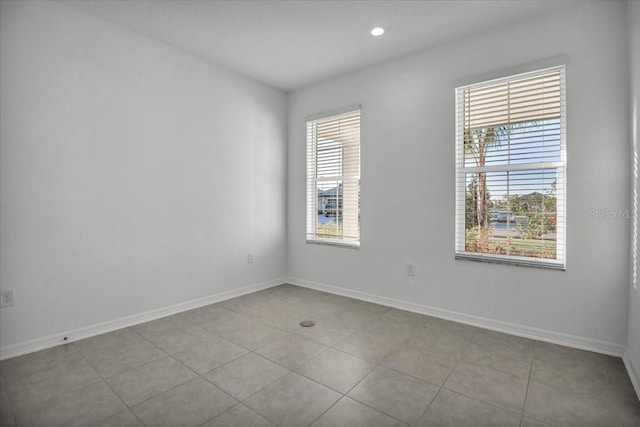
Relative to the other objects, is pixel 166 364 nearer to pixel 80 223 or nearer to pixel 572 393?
pixel 80 223

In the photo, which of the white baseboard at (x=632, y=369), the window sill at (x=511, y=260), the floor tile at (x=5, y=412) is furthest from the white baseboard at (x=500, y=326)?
the floor tile at (x=5, y=412)

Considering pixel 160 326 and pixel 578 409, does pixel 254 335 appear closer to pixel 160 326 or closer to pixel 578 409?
pixel 160 326

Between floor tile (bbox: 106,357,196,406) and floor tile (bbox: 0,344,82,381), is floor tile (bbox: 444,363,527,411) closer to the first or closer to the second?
floor tile (bbox: 106,357,196,406)

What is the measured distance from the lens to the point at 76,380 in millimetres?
2084

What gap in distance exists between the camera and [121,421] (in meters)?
1.69

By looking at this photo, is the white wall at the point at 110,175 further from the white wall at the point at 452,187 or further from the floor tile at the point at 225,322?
the white wall at the point at 452,187

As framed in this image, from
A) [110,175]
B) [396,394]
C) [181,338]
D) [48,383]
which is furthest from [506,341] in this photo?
[110,175]

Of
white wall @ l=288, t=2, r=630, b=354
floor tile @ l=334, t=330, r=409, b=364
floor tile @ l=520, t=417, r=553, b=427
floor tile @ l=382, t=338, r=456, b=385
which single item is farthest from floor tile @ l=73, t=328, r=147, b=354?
floor tile @ l=520, t=417, r=553, b=427

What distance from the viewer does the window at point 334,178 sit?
13.0 ft

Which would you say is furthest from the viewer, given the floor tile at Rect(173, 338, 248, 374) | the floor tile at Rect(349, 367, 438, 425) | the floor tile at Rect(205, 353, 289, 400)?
the floor tile at Rect(173, 338, 248, 374)

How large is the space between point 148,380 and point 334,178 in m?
2.83

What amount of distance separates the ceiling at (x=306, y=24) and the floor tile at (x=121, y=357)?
2683mm

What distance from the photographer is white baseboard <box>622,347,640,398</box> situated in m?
1.96

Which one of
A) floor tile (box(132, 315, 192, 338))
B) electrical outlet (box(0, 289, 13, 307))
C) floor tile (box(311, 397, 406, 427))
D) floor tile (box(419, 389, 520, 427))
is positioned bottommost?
floor tile (box(311, 397, 406, 427))
